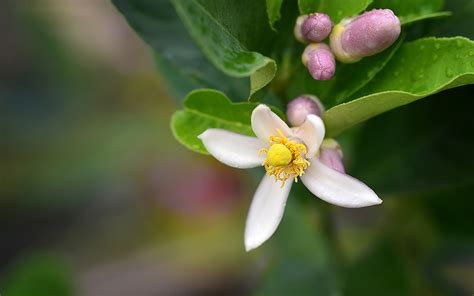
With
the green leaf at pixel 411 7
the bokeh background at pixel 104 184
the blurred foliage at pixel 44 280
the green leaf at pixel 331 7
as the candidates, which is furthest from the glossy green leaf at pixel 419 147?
the blurred foliage at pixel 44 280

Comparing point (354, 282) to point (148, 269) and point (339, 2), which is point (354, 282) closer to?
point (339, 2)

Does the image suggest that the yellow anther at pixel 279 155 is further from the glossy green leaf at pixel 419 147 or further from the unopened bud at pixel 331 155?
the glossy green leaf at pixel 419 147

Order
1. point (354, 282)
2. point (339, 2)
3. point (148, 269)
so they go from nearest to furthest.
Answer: point (339, 2), point (354, 282), point (148, 269)

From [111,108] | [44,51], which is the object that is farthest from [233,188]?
[44,51]

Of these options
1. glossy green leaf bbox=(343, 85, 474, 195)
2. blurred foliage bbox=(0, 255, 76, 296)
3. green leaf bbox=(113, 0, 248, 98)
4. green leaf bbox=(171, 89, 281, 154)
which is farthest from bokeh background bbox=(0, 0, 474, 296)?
green leaf bbox=(171, 89, 281, 154)

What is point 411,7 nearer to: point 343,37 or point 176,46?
point 343,37

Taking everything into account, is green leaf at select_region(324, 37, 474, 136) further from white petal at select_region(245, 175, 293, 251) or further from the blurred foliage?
the blurred foliage
